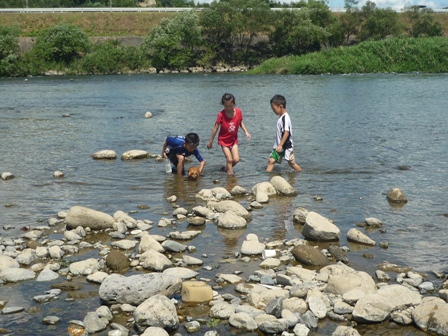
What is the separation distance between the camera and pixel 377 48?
2547 inches

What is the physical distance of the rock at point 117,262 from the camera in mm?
7934

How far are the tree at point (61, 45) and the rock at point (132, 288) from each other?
72869mm

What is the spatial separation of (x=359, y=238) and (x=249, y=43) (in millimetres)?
82131

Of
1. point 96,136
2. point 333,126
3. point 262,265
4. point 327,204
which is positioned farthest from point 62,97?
point 262,265

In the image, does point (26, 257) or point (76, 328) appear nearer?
point (76, 328)

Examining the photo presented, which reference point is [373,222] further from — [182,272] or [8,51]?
[8,51]

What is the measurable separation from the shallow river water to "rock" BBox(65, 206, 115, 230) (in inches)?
34.7

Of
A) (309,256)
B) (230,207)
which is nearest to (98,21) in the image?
(230,207)

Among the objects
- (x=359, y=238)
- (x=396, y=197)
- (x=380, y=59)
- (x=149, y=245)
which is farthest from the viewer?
(x=380, y=59)

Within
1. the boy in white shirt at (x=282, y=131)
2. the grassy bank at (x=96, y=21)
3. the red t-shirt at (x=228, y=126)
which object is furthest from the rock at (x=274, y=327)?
the grassy bank at (x=96, y=21)

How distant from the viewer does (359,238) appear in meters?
8.98

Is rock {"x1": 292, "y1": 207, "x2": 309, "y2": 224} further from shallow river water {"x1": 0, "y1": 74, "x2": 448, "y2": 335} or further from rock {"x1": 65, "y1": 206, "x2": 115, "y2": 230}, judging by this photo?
rock {"x1": 65, "y1": 206, "x2": 115, "y2": 230}

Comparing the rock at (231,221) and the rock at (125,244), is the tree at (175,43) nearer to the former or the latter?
the rock at (231,221)

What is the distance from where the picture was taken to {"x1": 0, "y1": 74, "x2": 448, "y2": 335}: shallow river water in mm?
9039
